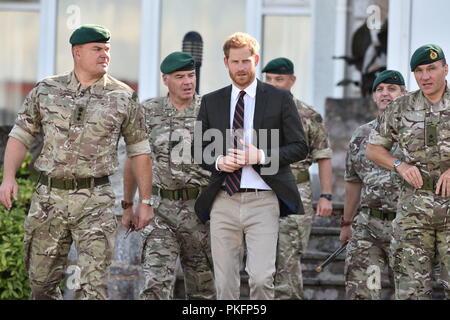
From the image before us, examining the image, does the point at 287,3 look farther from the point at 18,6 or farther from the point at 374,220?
the point at 374,220

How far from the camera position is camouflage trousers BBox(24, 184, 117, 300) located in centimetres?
780

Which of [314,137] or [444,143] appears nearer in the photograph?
[444,143]

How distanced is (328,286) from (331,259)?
2.80 ft

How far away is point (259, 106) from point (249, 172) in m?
0.47

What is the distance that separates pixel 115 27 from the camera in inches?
511

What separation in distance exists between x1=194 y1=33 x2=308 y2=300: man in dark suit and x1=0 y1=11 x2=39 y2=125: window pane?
590cm

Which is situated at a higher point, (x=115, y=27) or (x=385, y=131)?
→ (x=115, y=27)

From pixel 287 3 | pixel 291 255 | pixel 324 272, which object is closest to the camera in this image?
pixel 291 255

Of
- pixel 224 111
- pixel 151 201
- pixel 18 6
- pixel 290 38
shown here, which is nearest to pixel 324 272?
pixel 151 201

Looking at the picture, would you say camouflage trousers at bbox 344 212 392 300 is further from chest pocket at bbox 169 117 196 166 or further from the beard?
the beard

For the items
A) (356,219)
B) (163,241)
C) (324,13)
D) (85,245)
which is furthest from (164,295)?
(324,13)

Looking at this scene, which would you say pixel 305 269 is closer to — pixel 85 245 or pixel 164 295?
pixel 164 295

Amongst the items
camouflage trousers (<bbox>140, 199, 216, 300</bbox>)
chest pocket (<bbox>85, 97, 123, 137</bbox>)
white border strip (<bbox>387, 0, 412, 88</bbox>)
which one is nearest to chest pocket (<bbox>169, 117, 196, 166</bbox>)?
camouflage trousers (<bbox>140, 199, 216, 300</bbox>)

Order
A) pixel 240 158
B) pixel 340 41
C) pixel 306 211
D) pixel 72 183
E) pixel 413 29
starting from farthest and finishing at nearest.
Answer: pixel 340 41 → pixel 413 29 → pixel 306 211 → pixel 72 183 → pixel 240 158
